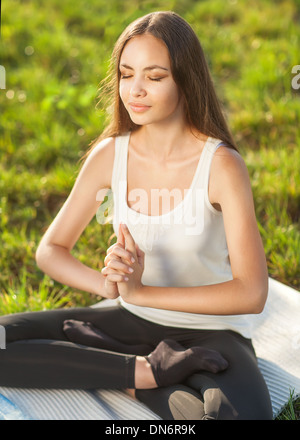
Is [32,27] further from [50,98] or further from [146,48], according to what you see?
[146,48]

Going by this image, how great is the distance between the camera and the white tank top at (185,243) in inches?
75.6

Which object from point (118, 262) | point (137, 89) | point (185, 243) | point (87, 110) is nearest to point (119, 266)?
point (118, 262)

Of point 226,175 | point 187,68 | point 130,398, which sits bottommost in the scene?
point 130,398

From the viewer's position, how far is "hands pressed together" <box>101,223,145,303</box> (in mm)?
1776

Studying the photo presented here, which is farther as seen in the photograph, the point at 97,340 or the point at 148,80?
the point at 97,340

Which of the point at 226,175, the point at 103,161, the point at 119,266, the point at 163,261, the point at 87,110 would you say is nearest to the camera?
the point at 119,266

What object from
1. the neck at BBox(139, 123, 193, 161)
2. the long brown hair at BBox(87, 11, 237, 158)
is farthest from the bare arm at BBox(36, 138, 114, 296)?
the long brown hair at BBox(87, 11, 237, 158)

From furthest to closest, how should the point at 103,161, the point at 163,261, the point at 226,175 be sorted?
1. the point at 103,161
2. the point at 163,261
3. the point at 226,175

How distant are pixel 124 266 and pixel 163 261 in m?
0.27

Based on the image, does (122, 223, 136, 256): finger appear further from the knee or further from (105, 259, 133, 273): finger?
the knee

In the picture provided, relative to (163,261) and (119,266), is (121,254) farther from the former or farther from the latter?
(163,261)

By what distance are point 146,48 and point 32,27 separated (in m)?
3.56

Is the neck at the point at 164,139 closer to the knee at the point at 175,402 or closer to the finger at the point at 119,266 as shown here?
the finger at the point at 119,266

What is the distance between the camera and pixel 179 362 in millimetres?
1850
